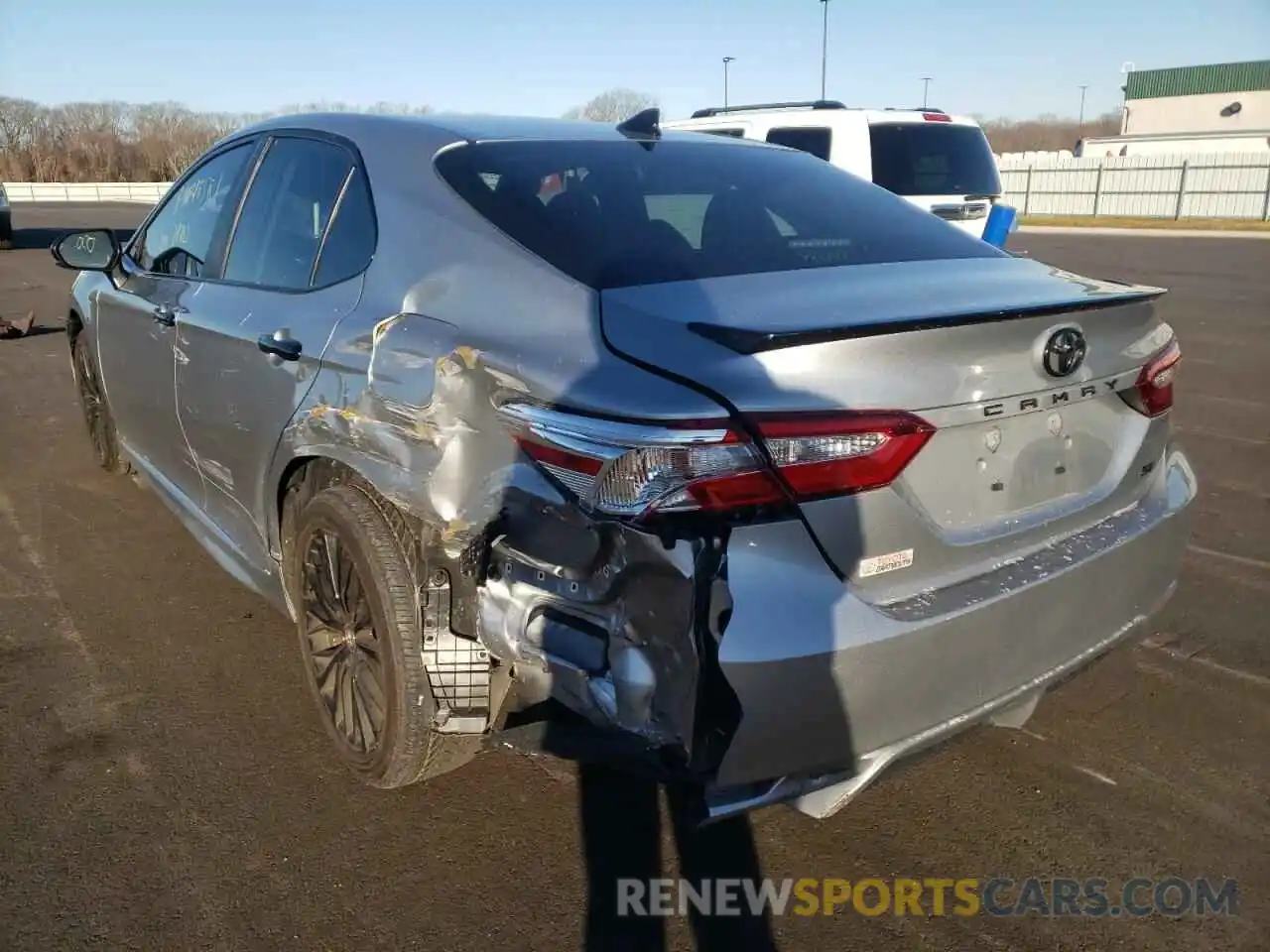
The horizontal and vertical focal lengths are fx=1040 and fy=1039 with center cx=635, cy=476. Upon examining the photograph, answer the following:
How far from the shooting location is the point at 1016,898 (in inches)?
97.5

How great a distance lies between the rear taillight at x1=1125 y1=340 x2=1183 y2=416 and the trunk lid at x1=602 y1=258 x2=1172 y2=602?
0.12 feet

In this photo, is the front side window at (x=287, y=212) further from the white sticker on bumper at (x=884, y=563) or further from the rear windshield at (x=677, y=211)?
the white sticker on bumper at (x=884, y=563)

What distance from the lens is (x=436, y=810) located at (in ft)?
9.30

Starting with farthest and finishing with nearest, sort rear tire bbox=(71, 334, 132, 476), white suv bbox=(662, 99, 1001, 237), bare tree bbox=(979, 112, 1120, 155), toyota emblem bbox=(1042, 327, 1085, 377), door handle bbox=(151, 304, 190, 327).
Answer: bare tree bbox=(979, 112, 1120, 155) → white suv bbox=(662, 99, 1001, 237) → rear tire bbox=(71, 334, 132, 476) → door handle bbox=(151, 304, 190, 327) → toyota emblem bbox=(1042, 327, 1085, 377)

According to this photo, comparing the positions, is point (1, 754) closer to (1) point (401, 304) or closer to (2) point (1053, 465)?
(1) point (401, 304)

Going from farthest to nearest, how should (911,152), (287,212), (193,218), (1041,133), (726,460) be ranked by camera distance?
(1041,133)
(911,152)
(193,218)
(287,212)
(726,460)

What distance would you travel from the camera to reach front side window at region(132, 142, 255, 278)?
149 inches

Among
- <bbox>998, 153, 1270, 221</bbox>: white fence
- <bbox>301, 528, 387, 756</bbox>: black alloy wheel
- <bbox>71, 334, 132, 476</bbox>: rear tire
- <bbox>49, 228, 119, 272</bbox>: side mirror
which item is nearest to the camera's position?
<bbox>301, 528, 387, 756</bbox>: black alloy wheel

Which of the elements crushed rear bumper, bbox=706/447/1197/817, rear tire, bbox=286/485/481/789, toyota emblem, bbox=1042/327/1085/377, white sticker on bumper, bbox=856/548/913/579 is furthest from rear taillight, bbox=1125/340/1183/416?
rear tire, bbox=286/485/481/789

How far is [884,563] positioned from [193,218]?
3168 mm

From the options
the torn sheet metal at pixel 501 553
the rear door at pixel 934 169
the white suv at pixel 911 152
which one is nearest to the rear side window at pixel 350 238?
the torn sheet metal at pixel 501 553

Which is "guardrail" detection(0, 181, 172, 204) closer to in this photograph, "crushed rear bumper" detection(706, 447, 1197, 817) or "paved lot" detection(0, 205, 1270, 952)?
"paved lot" detection(0, 205, 1270, 952)

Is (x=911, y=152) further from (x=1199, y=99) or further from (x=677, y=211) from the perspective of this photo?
(x=1199, y=99)

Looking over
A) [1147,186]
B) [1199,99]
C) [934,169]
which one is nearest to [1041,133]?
[1199,99]
